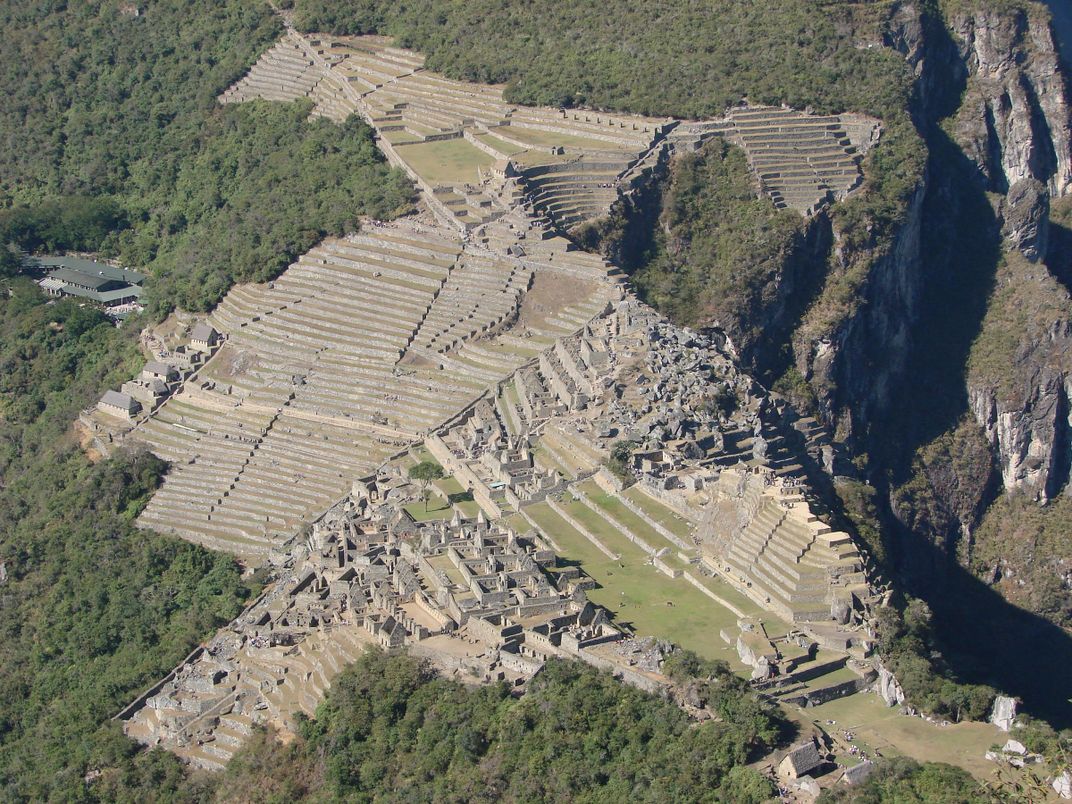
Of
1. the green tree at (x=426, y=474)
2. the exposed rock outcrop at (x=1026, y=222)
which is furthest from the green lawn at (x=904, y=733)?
the exposed rock outcrop at (x=1026, y=222)

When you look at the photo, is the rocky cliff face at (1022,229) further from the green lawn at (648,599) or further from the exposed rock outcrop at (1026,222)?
the green lawn at (648,599)

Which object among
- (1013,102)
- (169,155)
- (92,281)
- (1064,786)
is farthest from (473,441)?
(1013,102)

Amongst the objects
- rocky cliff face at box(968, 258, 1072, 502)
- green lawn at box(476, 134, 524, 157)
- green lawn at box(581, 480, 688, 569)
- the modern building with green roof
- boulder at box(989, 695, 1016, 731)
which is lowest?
the modern building with green roof

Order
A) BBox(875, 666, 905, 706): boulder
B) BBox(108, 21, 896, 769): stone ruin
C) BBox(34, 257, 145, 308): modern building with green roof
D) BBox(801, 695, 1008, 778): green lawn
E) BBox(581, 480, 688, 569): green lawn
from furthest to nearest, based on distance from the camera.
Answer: BBox(34, 257, 145, 308): modern building with green roof, BBox(581, 480, 688, 569): green lawn, BBox(108, 21, 896, 769): stone ruin, BBox(875, 666, 905, 706): boulder, BBox(801, 695, 1008, 778): green lawn

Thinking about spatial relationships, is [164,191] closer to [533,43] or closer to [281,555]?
[533,43]

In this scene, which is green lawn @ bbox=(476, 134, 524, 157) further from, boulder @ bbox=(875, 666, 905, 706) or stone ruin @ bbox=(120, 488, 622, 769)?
boulder @ bbox=(875, 666, 905, 706)

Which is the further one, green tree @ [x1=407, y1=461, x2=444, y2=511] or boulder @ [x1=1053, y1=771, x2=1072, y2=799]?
green tree @ [x1=407, y1=461, x2=444, y2=511]

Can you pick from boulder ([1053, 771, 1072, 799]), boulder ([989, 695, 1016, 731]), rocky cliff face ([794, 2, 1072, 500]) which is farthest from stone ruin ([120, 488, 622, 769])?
rocky cliff face ([794, 2, 1072, 500])
